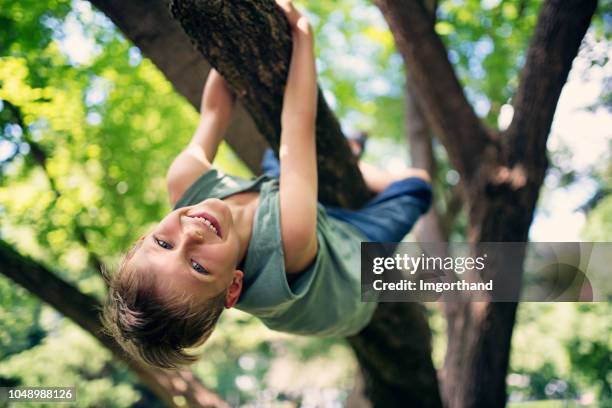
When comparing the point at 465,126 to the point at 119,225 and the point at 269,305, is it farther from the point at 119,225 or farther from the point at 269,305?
Result: the point at 119,225

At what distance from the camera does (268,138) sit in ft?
7.25

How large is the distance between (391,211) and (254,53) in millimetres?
951

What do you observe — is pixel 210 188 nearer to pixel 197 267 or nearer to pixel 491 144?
pixel 197 267

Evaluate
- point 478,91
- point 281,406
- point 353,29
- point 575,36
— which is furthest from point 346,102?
point 281,406

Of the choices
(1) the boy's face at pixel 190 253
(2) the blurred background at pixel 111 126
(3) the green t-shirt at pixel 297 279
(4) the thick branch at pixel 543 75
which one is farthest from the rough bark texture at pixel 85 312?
(4) the thick branch at pixel 543 75

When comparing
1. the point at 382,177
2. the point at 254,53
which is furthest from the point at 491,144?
the point at 254,53

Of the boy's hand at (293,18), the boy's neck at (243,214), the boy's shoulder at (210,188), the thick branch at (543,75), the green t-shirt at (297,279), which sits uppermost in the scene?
the boy's hand at (293,18)

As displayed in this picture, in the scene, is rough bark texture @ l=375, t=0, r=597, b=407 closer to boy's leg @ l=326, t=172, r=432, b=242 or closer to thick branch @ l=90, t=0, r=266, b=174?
boy's leg @ l=326, t=172, r=432, b=242

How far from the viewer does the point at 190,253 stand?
160cm

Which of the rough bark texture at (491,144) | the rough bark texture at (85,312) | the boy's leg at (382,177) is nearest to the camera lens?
the boy's leg at (382,177)

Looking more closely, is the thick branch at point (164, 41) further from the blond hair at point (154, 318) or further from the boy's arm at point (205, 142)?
the blond hair at point (154, 318)

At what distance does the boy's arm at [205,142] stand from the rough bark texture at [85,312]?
A: 43.5 inches

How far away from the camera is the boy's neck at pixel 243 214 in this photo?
183 cm

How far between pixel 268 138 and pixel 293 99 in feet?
1.20
